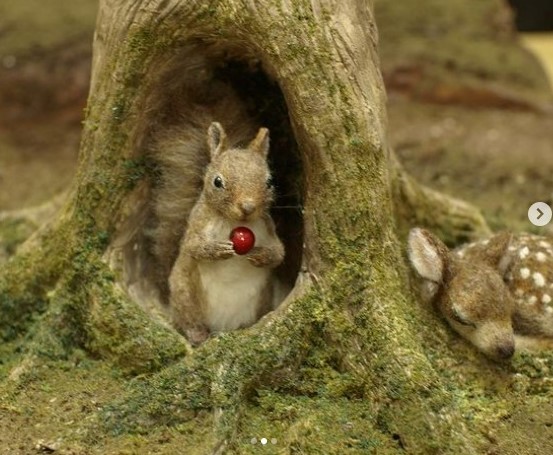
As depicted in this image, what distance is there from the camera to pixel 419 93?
31.9 feet

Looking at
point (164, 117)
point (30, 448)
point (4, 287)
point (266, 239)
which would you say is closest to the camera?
point (30, 448)

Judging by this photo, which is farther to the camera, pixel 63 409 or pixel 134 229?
pixel 134 229

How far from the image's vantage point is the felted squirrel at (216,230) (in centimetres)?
427

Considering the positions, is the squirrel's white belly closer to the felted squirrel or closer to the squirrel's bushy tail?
the felted squirrel

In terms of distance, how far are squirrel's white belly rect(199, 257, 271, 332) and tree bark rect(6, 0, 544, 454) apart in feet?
0.61

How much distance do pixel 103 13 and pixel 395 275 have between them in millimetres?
1887

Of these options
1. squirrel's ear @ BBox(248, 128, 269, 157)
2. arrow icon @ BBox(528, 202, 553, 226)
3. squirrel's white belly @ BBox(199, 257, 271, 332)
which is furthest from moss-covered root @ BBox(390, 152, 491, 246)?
squirrel's white belly @ BBox(199, 257, 271, 332)

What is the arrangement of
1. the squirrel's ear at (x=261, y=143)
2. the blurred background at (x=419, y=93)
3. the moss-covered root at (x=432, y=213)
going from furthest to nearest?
the blurred background at (x=419, y=93), the moss-covered root at (x=432, y=213), the squirrel's ear at (x=261, y=143)

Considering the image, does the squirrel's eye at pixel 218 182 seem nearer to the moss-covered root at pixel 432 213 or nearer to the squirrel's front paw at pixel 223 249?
the squirrel's front paw at pixel 223 249

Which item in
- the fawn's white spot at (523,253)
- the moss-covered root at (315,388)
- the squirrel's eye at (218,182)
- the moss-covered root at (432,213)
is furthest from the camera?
the moss-covered root at (432,213)

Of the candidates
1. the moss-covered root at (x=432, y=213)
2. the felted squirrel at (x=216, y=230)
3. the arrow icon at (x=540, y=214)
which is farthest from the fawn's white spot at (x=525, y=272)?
the felted squirrel at (x=216, y=230)

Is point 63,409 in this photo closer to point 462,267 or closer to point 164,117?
point 164,117

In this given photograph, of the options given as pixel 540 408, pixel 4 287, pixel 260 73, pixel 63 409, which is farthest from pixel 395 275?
pixel 4 287

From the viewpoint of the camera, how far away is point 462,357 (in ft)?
14.8
